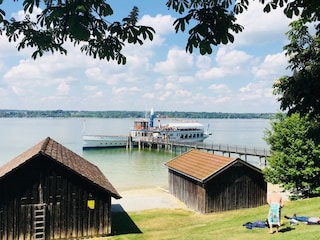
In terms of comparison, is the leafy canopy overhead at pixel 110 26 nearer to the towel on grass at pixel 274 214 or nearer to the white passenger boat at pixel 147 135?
the towel on grass at pixel 274 214

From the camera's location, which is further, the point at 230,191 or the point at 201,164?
the point at 201,164

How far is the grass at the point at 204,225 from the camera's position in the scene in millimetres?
13664

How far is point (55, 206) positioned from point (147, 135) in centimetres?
7122

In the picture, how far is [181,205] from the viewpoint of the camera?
1093 inches

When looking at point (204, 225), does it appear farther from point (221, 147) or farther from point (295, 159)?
point (221, 147)

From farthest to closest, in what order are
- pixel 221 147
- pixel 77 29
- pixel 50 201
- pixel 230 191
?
pixel 221 147, pixel 230 191, pixel 50 201, pixel 77 29

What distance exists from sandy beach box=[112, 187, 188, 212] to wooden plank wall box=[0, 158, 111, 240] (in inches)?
313

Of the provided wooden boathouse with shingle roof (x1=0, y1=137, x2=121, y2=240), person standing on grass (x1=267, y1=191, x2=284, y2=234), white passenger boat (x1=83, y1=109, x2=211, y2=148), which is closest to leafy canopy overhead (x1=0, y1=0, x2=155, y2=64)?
person standing on grass (x1=267, y1=191, x2=284, y2=234)

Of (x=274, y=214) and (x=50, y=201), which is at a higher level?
(x=274, y=214)

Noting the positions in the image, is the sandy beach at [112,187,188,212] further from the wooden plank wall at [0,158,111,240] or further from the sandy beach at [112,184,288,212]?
the wooden plank wall at [0,158,111,240]

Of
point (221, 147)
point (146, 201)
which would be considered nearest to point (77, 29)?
point (146, 201)

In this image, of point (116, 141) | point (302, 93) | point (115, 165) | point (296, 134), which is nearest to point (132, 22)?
point (302, 93)

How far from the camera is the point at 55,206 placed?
18.1 m

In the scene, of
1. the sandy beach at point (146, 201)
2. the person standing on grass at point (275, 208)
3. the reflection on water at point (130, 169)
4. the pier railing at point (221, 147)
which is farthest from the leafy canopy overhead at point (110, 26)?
the pier railing at point (221, 147)
